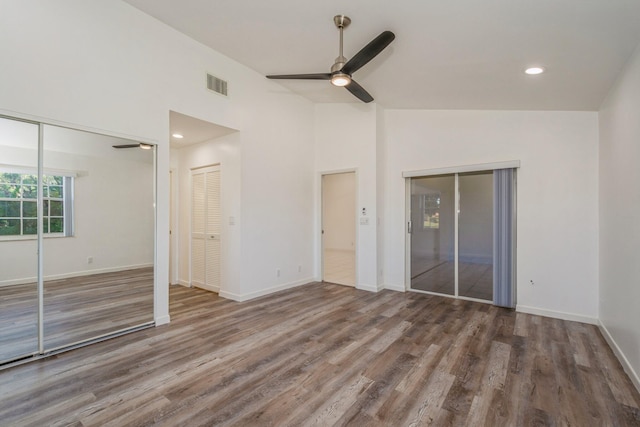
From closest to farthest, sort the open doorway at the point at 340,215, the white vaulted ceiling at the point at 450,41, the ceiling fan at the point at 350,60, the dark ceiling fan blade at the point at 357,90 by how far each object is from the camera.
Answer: the white vaulted ceiling at the point at 450,41 → the ceiling fan at the point at 350,60 → the dark ceiling fan blade at the point at 357,90 → the open doorway at the point at 340,215

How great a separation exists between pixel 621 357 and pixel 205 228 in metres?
5.39

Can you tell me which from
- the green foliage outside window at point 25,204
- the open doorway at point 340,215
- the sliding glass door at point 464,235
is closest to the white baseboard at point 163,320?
the green foliage outside window at point 25,204

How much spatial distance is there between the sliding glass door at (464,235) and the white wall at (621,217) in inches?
39.1

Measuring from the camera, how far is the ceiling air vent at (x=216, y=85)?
13.1 feet

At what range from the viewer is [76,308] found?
307 centimetres

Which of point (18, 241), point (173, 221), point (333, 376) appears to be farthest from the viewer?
point (173, 221)

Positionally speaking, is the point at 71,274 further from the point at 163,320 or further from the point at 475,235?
the point at 475,235

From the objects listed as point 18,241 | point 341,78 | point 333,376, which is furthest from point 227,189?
point 333,376

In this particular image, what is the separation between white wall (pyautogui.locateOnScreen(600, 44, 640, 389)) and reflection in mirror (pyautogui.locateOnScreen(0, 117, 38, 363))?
16.9 ft

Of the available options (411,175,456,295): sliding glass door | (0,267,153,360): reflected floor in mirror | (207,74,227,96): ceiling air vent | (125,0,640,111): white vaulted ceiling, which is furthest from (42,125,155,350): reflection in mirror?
(411,175,456,295): sliding glass door

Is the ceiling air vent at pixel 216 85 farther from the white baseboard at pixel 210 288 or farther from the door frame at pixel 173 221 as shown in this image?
the white baseboard at pixel 210 288

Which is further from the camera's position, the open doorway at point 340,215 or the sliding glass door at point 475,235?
the open doorway at point 340,215

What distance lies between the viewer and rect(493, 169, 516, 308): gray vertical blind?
416 centimetres

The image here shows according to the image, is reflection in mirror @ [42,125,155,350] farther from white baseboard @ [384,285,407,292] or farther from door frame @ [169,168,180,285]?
white baseboard @ [384,285,407,292]
